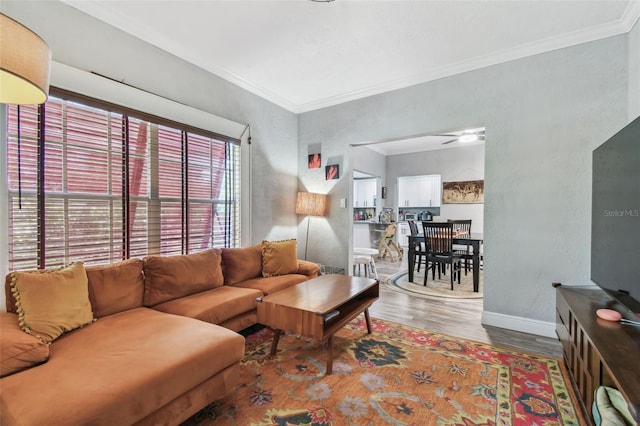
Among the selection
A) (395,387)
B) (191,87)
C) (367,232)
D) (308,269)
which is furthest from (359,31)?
(367,232)

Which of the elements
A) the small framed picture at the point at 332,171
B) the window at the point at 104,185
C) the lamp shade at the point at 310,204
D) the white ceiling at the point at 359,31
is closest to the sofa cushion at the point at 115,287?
the window at the point at 104,185

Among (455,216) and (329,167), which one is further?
(455,216)

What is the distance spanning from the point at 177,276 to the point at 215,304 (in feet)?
1.47

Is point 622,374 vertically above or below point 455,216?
below

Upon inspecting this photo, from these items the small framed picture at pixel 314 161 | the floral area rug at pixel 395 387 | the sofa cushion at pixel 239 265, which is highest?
the small framed picture at pixel 314 161

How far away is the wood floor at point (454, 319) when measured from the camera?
8.34 feet

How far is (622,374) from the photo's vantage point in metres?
1.09

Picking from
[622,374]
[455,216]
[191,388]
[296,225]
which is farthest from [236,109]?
[455,216]

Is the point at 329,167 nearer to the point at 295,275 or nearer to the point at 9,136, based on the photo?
the point at 295,275

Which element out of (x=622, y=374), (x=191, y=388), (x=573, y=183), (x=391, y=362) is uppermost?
(x=573, y=183)

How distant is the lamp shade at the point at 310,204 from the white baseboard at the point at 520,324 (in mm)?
2339

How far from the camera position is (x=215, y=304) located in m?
2.26

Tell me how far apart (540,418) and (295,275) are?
2.28m

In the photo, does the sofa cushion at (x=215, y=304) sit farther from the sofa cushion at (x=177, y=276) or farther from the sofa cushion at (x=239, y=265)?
the sofa cushion at (x=239, y=265)
